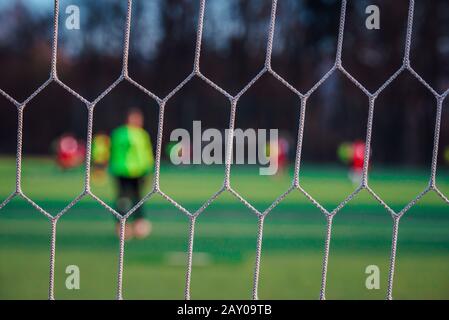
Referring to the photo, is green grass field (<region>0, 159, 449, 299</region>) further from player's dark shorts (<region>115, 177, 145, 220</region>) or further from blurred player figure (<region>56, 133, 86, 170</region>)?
blurred player figure (<region>56, 133, 86, 170</region>)

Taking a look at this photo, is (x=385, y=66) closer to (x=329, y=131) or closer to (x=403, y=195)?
(x=329, y=131)

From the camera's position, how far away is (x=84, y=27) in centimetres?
1950

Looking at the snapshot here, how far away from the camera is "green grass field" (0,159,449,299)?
3516mm

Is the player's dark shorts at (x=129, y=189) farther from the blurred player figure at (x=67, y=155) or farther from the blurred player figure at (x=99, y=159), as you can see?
the blurred player figure at (x=67, y=155)

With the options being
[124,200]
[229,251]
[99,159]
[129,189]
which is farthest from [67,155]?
[229,251]

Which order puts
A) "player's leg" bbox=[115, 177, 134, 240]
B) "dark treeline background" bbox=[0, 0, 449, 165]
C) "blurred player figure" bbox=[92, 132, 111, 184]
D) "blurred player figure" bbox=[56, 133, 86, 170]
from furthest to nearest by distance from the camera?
"dark treeline background" bbox=[0, 0, 449, 165] → "blurred player figure" bbox=[56, 133, 86, 170] → "blurred player figure" bbox=[92, 132, 111, 184] → "player's leg" bbox=[115, 177, 134, 240]

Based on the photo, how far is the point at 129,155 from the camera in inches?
214

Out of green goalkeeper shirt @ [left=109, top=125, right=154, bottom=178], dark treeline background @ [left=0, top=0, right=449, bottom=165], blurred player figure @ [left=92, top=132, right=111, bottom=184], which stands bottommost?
blurred player figure @ [left=92, top=132, right=111, bottom=184]

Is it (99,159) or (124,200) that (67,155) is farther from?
(124,200)

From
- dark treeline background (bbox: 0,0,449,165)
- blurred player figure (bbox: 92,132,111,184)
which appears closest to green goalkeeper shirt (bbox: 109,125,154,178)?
blurred player figure (bbox: 92,132,111,184)

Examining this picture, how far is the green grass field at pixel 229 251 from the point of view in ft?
11.5
